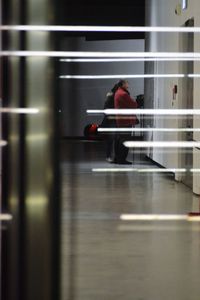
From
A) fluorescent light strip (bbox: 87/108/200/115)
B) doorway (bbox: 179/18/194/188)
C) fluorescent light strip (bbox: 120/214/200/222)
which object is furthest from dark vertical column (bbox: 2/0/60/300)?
doorway (bbox: 179/18/194/188)

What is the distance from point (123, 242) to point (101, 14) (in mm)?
3025

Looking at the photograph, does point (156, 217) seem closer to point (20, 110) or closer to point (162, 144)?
point (162, 144)

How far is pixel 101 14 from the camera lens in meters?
6.66

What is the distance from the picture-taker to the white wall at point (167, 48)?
22.9ft

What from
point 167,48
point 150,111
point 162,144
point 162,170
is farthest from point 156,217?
point 150,111

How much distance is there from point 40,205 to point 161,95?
777 cm

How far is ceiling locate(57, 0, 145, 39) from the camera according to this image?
73.2 inches

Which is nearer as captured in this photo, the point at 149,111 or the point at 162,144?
the point at 162,144

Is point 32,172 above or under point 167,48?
under

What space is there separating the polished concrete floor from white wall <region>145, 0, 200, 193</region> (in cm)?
89

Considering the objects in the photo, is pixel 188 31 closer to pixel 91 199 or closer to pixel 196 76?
pixel 196 76

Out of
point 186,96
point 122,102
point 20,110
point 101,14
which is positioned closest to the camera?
point 20,110

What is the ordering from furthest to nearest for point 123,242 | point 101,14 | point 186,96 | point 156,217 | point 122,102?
point 122,102 < point 186,96 < point 101,14 < point 156,217 < point 123,242

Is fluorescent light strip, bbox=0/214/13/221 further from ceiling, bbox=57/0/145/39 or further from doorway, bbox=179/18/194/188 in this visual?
doorway, bbox=179/18/194/188
